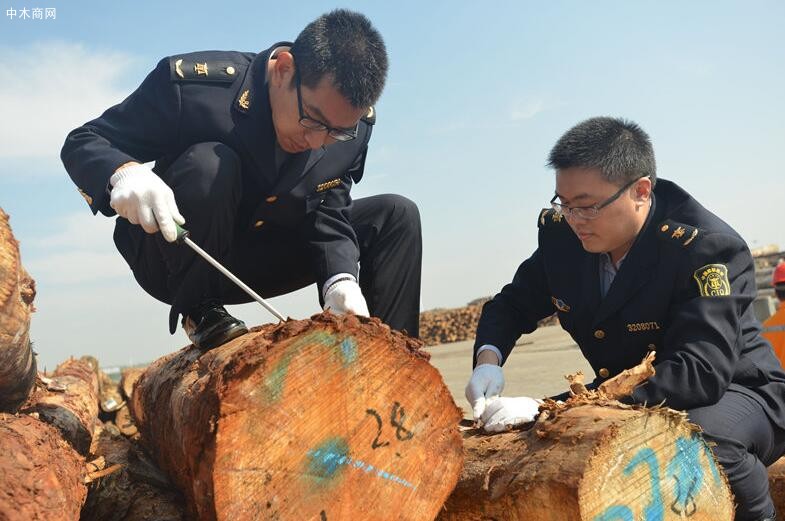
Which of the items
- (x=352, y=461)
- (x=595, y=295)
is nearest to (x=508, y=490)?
(x=352, y=461)

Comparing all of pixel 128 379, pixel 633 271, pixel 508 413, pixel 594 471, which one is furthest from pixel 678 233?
pixel 128 379

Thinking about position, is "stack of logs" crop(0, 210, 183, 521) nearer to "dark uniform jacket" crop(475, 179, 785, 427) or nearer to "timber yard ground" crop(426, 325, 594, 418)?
"dark uniform jacket" crop(475, 179, 785, 427)

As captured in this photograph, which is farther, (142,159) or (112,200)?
(142,159)

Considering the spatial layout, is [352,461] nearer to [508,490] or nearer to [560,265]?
[508,490]

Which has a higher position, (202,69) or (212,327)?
(202,69)

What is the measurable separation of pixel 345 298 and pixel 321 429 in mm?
1073

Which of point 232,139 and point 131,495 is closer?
point 131,495

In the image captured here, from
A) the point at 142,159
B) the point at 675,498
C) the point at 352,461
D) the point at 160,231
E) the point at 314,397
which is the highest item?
the point at 142,159

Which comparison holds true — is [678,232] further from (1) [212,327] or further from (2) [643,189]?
(1) [212,327]

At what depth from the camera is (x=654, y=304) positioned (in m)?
2.80

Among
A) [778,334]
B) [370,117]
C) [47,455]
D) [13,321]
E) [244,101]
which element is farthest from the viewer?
[778,334]

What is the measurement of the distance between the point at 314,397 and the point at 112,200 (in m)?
1.18

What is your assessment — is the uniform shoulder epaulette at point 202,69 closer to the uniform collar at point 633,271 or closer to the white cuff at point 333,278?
the white cuff at point 333,278

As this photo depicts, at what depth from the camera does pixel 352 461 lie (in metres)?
1.98
